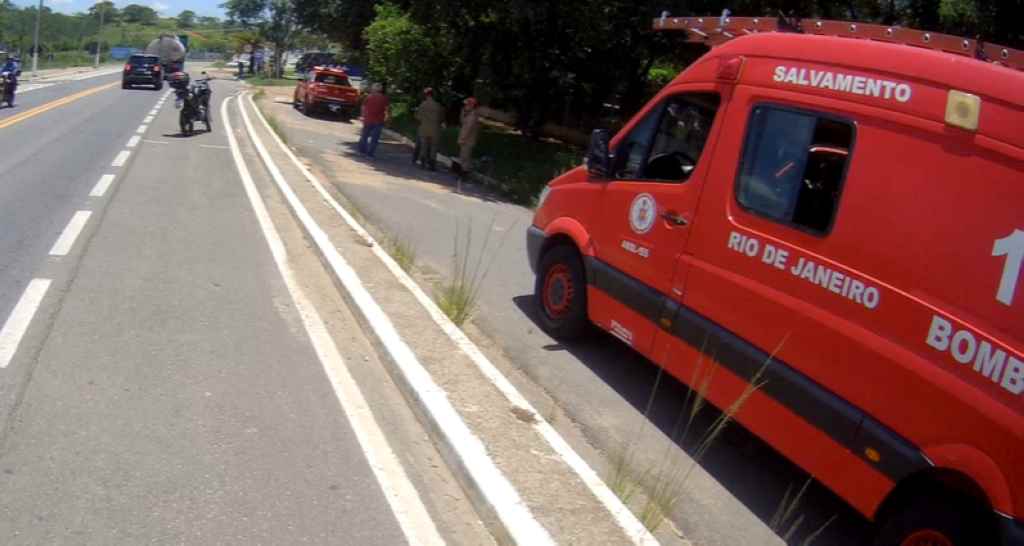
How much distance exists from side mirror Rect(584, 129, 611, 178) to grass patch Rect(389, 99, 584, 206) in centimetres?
997

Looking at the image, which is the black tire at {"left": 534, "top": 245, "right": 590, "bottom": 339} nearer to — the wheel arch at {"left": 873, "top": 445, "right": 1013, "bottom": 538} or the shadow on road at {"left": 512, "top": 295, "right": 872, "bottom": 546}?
the shadow on road at {"left": 512, "top": 295, "right": 872, "bottom": 546}

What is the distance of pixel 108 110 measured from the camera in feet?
89.4

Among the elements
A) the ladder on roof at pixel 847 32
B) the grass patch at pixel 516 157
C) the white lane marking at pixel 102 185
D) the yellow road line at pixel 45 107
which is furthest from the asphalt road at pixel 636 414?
the yellow road line at pixel 45 107

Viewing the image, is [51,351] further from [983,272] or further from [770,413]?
[983,272]

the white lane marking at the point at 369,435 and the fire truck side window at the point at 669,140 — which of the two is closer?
the white lane marking at the point at 369,435

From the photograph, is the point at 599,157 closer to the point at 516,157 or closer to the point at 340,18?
the point at 516,157

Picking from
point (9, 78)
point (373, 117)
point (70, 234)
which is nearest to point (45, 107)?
point (9, 78)

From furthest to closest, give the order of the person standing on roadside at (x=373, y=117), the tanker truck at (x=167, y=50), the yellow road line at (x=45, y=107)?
the tanker truck at (x=167, y=50), the yellow road line at (x=45, y=107), the person standing on roadside at (x=373, y=117)

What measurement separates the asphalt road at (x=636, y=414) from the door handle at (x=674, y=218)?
0.99 metres

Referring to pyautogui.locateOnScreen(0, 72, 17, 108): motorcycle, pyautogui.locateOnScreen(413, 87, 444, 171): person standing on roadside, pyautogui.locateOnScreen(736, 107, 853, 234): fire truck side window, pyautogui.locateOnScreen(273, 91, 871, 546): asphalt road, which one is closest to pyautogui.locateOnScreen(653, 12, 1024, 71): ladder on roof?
pyautogui.locateOnScreen(736, 107, 853, 234): fire truck side window

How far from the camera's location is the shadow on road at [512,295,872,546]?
4.87 m

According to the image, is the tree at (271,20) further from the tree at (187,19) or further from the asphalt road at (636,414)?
the tree at (187,19)

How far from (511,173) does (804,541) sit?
52.7 feet

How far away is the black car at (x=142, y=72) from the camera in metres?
42.1
